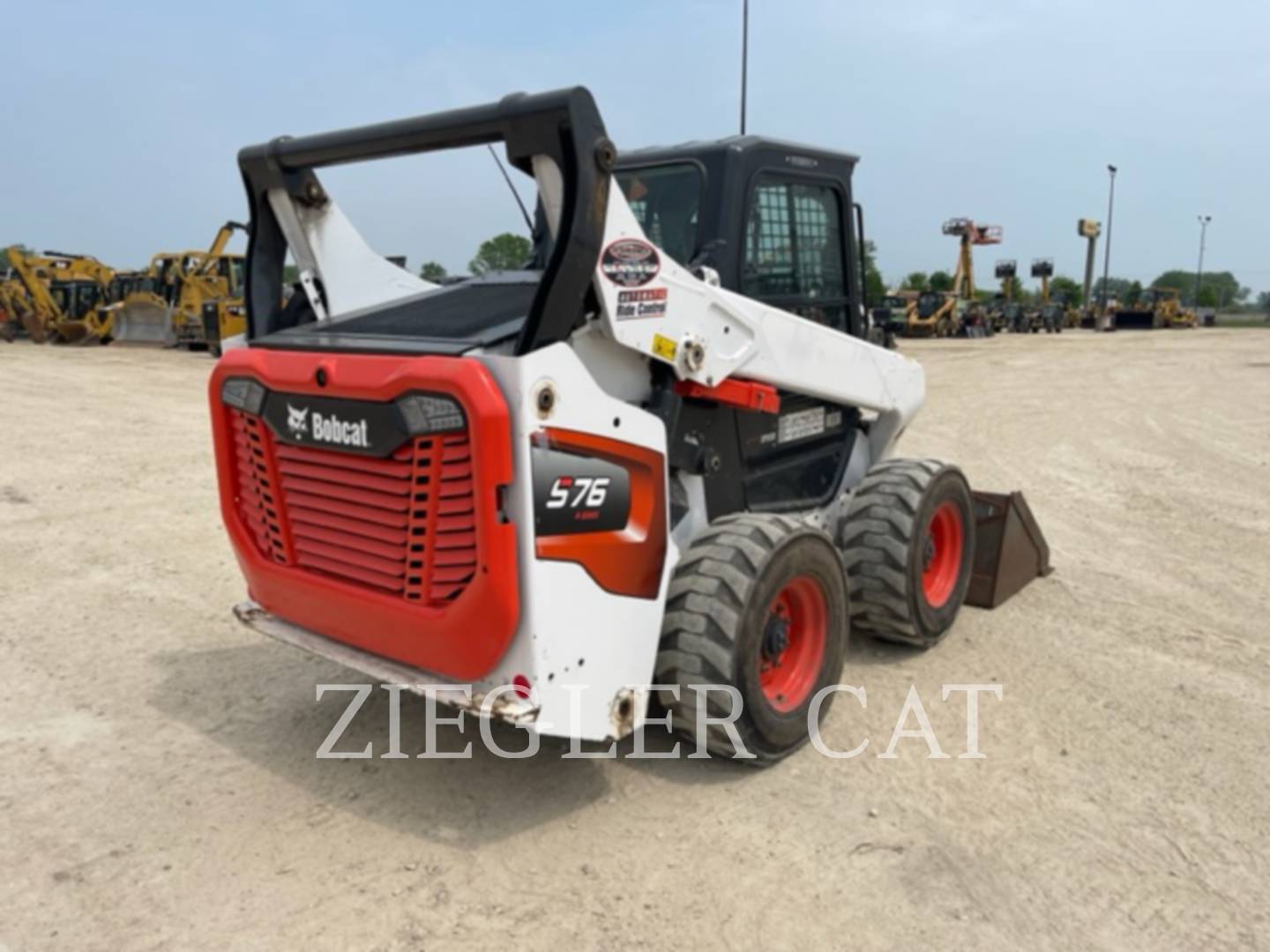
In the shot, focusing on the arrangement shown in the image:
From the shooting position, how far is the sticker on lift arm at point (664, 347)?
3.62m

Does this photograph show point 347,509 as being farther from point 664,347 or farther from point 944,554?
point 944,554

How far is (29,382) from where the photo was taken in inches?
629

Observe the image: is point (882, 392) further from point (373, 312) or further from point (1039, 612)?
point (373, 312)

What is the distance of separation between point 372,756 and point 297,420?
1397mm

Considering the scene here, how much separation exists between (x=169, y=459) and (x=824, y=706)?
772 centimetres

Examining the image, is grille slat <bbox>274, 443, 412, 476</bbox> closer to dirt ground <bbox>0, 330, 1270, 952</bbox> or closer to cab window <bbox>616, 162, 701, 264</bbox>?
dirt ground <bbox>0, 330, 1270, 952</bbox>

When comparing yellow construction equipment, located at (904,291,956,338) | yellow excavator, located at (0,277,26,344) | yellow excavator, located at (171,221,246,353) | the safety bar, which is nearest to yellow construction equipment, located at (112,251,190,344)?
yellow excavator, located at (171,221,246,353)

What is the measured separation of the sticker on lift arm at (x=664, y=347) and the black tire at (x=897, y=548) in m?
Answer: 1.63

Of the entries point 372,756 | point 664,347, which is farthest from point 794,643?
point 372,756

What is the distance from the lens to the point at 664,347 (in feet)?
12.0

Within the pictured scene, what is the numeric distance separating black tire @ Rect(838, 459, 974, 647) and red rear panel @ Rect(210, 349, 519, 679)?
2.20 metres

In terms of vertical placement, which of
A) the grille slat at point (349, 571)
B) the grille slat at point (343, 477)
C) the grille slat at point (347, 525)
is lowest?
the grille slat at point (349, 571)

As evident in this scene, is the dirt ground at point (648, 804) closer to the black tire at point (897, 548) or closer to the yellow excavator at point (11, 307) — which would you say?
the black tire at point (897, 548)

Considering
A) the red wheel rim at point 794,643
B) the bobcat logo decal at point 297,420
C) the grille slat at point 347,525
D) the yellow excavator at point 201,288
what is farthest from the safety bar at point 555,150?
the yellow excavator at point 201,288
